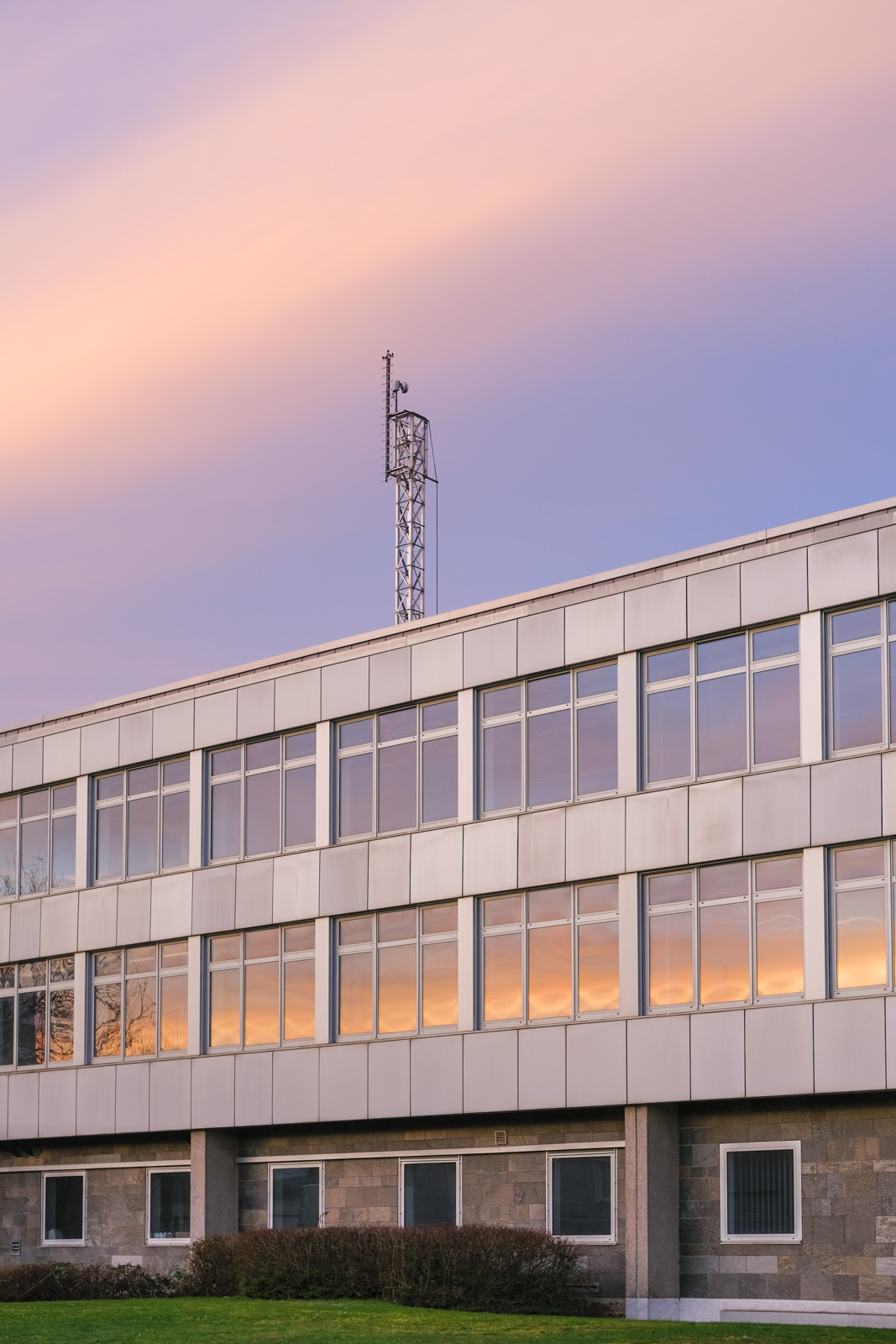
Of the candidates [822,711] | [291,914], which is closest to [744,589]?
[822,711]

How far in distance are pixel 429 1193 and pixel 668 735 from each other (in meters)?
8.45

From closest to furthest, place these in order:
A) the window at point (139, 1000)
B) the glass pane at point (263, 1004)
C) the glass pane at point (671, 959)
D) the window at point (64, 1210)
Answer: the glass pane at point (671, 959) → the glass pane at point (263, 1004) → the window at point (139, 1000) → the window at point (64, 1210)

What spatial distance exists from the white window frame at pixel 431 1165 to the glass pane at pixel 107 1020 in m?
7.20

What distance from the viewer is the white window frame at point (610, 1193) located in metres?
28.1

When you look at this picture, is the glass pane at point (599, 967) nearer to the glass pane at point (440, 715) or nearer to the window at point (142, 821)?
the glass pane at point (440, 715)

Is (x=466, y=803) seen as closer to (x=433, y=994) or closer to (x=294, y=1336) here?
(x=433, y=994)

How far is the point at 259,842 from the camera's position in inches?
1345

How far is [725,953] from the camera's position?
27312 millimetres

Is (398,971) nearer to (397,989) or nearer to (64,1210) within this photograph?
(397,989)

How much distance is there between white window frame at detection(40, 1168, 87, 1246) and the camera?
119ft

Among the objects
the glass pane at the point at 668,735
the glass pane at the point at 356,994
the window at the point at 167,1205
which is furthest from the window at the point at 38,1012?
the glass pane at the point at 668,735

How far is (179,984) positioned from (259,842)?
126 inches

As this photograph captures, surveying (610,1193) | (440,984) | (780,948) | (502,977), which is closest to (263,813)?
(440,984)

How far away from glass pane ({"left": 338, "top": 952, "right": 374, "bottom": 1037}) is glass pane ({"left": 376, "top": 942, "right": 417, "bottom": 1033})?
0.22 meters
